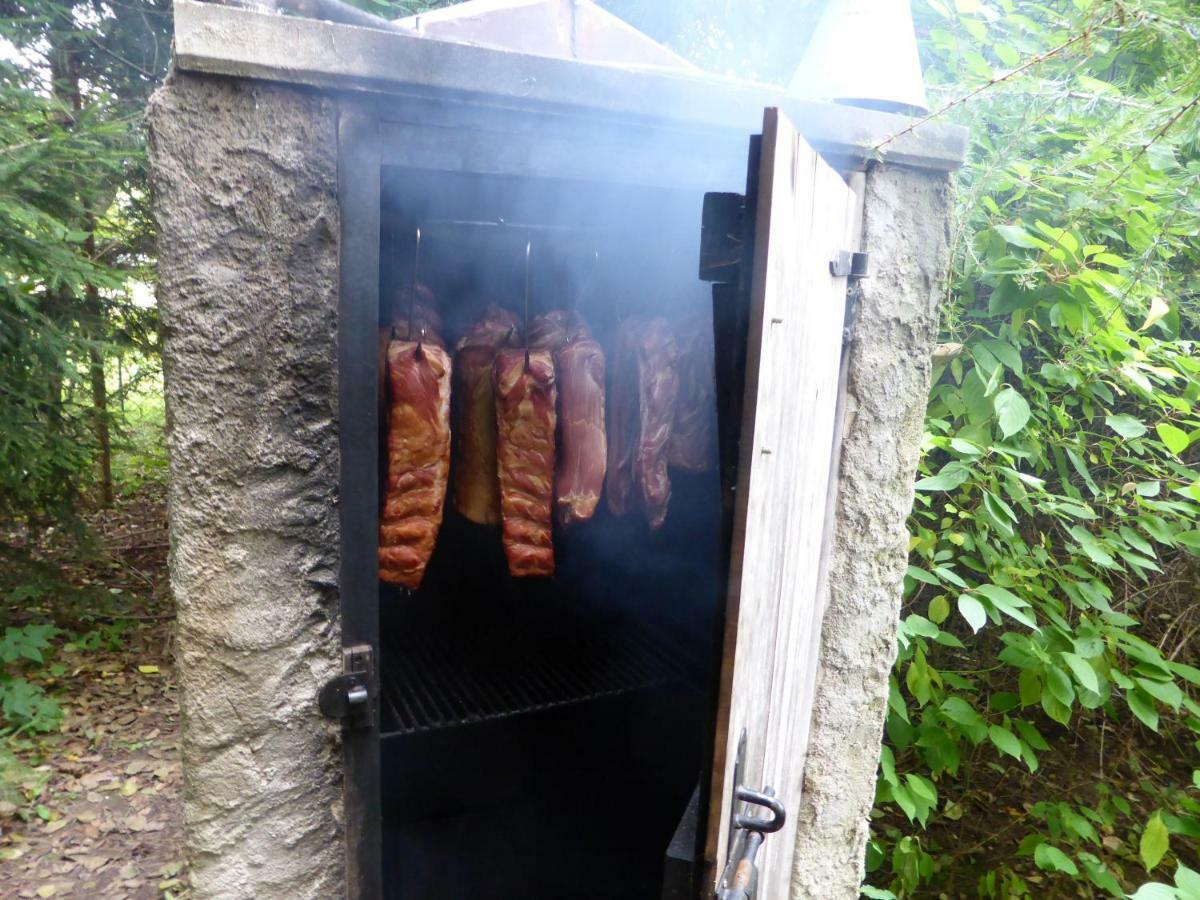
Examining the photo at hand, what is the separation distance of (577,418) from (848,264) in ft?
2.75

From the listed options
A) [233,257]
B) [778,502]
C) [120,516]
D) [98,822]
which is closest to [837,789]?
[778,502]

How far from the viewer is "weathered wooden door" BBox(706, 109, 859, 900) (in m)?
0.98

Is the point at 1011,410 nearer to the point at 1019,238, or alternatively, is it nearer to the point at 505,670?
the point at 1019,238

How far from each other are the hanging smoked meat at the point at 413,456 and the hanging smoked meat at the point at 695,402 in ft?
2.26

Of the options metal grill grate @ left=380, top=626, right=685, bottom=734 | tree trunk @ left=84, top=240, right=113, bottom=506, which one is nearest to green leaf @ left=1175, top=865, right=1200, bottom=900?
metal grill grate @ left=380, top=626, right=685, bottom=734

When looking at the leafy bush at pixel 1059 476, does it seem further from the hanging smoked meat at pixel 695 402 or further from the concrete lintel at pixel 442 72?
the concrete lintel at pixel 442 72

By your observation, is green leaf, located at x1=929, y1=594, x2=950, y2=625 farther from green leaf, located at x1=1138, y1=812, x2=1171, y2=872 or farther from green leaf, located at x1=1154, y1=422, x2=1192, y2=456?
green leaf, located at x1=1138, y1=812, x2=1171, y2=872

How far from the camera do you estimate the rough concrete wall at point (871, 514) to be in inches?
70.7

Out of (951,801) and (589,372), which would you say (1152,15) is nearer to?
(589,372)

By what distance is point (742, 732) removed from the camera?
115cm

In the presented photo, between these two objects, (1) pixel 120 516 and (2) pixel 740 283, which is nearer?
(2) pixel 740 283

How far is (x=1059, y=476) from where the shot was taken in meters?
2.91

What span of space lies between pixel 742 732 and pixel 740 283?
2.29 ft

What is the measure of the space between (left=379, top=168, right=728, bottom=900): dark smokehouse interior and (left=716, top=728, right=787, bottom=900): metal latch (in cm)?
83
